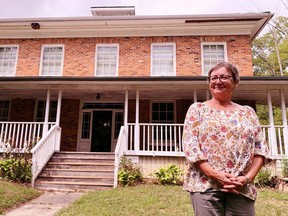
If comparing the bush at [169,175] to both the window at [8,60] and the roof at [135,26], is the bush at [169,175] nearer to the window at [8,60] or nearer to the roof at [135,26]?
the roof at [135,26]

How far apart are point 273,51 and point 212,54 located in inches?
679

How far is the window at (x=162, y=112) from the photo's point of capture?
38.4 ft

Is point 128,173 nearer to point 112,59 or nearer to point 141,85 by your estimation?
point 141,85

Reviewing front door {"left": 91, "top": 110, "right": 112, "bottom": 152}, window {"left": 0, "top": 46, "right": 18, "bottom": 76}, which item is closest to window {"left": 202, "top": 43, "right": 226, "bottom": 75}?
front door {"left": 91, "top": 110, "right": 112, "bottom": 152}

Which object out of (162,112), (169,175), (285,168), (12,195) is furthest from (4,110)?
(285,168)

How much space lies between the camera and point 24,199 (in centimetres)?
593

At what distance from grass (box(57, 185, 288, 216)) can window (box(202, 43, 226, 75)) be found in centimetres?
683

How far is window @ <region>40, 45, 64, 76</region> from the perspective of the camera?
39.7 feet

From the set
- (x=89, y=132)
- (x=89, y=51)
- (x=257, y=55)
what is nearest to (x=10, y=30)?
(x=89, y=51)

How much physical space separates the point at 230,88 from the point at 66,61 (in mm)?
11215

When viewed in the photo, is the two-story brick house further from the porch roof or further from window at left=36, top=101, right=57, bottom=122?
the porch roof

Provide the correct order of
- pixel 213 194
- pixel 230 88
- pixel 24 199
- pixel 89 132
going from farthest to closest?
pixel 89 132 < pixel 24 199 < pixel 230 88 < pixel 213 194

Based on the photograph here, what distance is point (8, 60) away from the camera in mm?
12375

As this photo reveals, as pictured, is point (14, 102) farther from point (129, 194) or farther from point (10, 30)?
point (129, 194)
